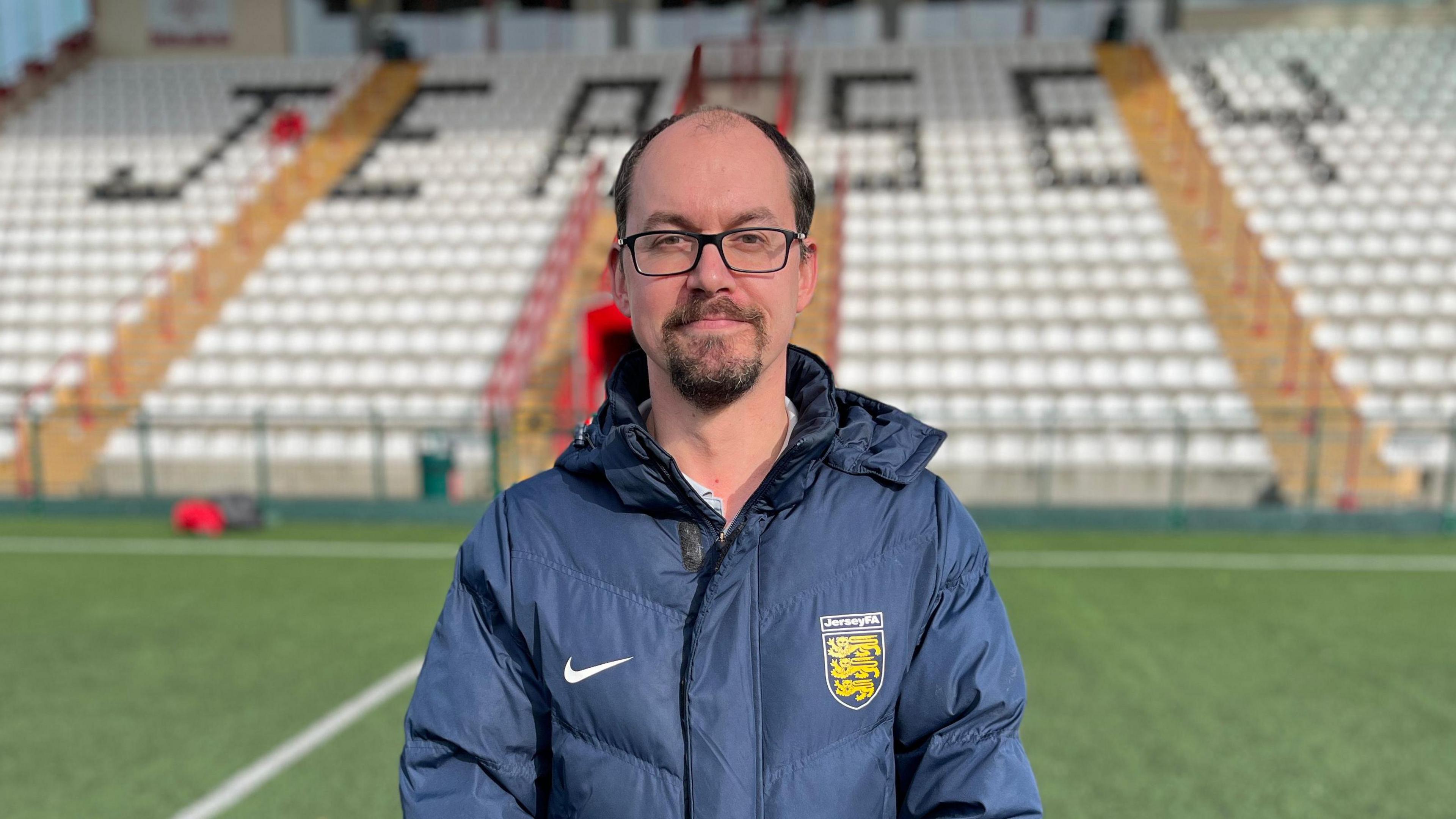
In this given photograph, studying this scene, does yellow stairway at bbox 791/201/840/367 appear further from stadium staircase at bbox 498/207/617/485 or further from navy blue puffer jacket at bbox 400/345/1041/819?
navy blue puffer jacket at bbox 400/345/1041/819

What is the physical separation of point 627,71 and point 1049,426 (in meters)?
13.2

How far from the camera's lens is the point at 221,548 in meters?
8.52

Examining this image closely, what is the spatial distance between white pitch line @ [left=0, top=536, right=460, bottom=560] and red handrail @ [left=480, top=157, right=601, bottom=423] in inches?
63.2

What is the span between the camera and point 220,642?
5969 mm

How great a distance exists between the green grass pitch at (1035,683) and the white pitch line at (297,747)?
0.23ft

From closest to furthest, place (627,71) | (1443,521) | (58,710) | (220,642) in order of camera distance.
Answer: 1. (58,710)
2. (220,642)
3. (1443,521)
4. (627,71)

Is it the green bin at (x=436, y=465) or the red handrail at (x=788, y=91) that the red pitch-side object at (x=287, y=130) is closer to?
the red handrail at (x=788, y=91)

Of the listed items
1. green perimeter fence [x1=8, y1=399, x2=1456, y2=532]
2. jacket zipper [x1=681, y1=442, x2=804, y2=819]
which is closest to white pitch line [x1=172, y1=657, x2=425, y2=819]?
jacket zipper [x1=681, y1=442, x2=804, y2=819]

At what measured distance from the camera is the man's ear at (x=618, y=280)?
1.47m

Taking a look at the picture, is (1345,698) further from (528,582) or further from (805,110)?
(805,110)

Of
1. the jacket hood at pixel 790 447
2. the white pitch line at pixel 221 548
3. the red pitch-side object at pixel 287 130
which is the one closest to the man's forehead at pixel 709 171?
the jacket hood at pixel 790 447

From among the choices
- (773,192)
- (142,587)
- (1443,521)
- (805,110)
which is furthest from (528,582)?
(805,110)

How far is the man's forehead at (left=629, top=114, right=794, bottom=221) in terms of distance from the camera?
1328mm

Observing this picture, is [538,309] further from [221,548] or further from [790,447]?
[790,447]
